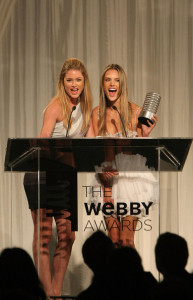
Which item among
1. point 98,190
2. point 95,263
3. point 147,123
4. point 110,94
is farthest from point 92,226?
point 110,94

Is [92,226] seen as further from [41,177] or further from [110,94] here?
[110,94]

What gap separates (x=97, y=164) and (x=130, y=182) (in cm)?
19

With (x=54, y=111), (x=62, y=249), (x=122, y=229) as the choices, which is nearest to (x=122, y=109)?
(x=54, y=111)

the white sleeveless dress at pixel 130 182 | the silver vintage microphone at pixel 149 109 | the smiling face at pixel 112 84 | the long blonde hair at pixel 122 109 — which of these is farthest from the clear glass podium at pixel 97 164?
the smiling face at pixel 112 84

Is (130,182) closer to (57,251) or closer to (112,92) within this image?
(57,251)

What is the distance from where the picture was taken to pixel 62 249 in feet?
9.80

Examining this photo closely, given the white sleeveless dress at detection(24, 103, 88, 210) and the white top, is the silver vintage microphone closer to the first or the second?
the white top

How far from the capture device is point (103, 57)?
5.50 meters

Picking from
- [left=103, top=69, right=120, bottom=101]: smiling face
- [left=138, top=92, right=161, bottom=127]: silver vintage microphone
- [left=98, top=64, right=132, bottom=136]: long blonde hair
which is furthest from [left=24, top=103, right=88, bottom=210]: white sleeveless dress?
[left=103, top=69, right=120, bottom=101]: smiling face

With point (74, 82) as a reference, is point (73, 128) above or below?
below

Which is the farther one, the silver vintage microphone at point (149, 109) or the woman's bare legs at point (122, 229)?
the silver vintage microphone at point (149, 109)

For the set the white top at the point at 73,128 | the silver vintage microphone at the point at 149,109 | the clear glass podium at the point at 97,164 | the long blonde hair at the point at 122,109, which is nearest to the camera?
the clear glass podium at the point at 97,164

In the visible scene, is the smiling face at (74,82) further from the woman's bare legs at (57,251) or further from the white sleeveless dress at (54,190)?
the woman's bare legs at (57,251)

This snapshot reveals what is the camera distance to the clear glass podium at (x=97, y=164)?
296cm
